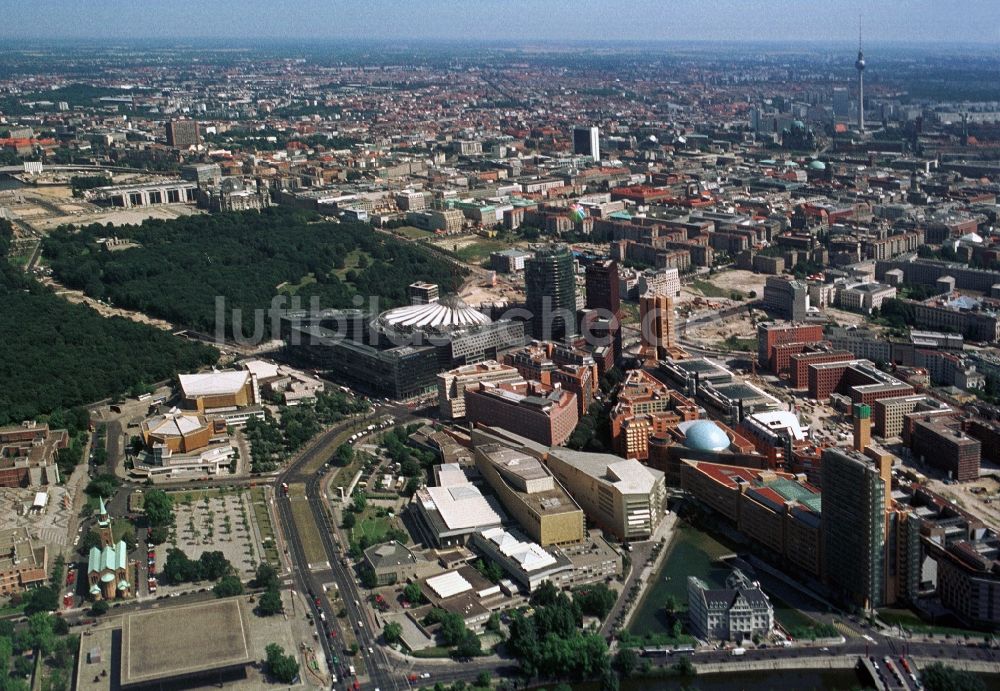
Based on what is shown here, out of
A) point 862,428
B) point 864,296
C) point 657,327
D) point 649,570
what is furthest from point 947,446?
point 864,296

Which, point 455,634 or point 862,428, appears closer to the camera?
point 455,634

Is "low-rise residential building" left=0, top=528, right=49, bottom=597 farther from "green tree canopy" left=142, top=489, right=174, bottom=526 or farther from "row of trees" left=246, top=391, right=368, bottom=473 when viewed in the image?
"row of trees" left=246, top=391, right=368, bottom=473

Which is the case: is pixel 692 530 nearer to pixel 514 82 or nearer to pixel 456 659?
pixel 456 659

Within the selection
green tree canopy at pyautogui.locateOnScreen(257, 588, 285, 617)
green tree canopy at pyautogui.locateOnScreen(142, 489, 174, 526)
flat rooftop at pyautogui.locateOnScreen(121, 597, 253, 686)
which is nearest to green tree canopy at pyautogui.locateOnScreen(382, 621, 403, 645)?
green tree canopy at pyautogui.locateOnScreen(257, 588, 285, 617)

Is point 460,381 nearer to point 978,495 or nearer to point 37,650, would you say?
point 978,495

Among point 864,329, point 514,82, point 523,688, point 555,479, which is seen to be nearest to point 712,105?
point 514,82

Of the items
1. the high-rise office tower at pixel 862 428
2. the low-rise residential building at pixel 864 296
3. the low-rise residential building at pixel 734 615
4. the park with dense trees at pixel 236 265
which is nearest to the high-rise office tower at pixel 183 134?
the park with dense trees at pixel 236 265
